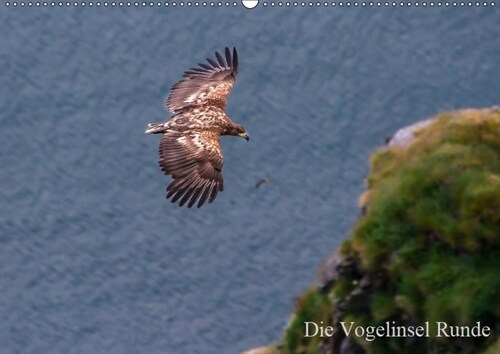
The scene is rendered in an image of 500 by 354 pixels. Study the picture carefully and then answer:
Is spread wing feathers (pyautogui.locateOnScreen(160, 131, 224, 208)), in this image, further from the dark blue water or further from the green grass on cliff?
the dark blue water

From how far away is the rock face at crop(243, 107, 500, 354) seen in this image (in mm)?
17609

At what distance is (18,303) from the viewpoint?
45.1 metres

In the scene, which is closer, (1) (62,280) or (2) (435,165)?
(2) (435,165)

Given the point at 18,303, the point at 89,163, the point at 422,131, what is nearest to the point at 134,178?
the point at 89,163

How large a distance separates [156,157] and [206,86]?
25.3 m

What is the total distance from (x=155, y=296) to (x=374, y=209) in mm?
24869

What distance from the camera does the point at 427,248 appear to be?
18125 mm

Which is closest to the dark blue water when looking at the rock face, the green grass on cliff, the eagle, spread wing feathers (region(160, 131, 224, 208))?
the eagle

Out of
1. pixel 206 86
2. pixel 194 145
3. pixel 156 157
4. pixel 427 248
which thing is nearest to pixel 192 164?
pixel 194 145

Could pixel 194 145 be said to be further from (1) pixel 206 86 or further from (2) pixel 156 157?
(2) pixel 156 157

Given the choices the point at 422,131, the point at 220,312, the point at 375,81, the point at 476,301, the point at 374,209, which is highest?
the point at 375,81

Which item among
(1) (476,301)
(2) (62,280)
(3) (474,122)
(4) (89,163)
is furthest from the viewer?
(4) (89,163)

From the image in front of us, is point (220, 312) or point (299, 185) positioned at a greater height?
point (299, 185)

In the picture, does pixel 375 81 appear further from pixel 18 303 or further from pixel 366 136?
pixel 18 303
